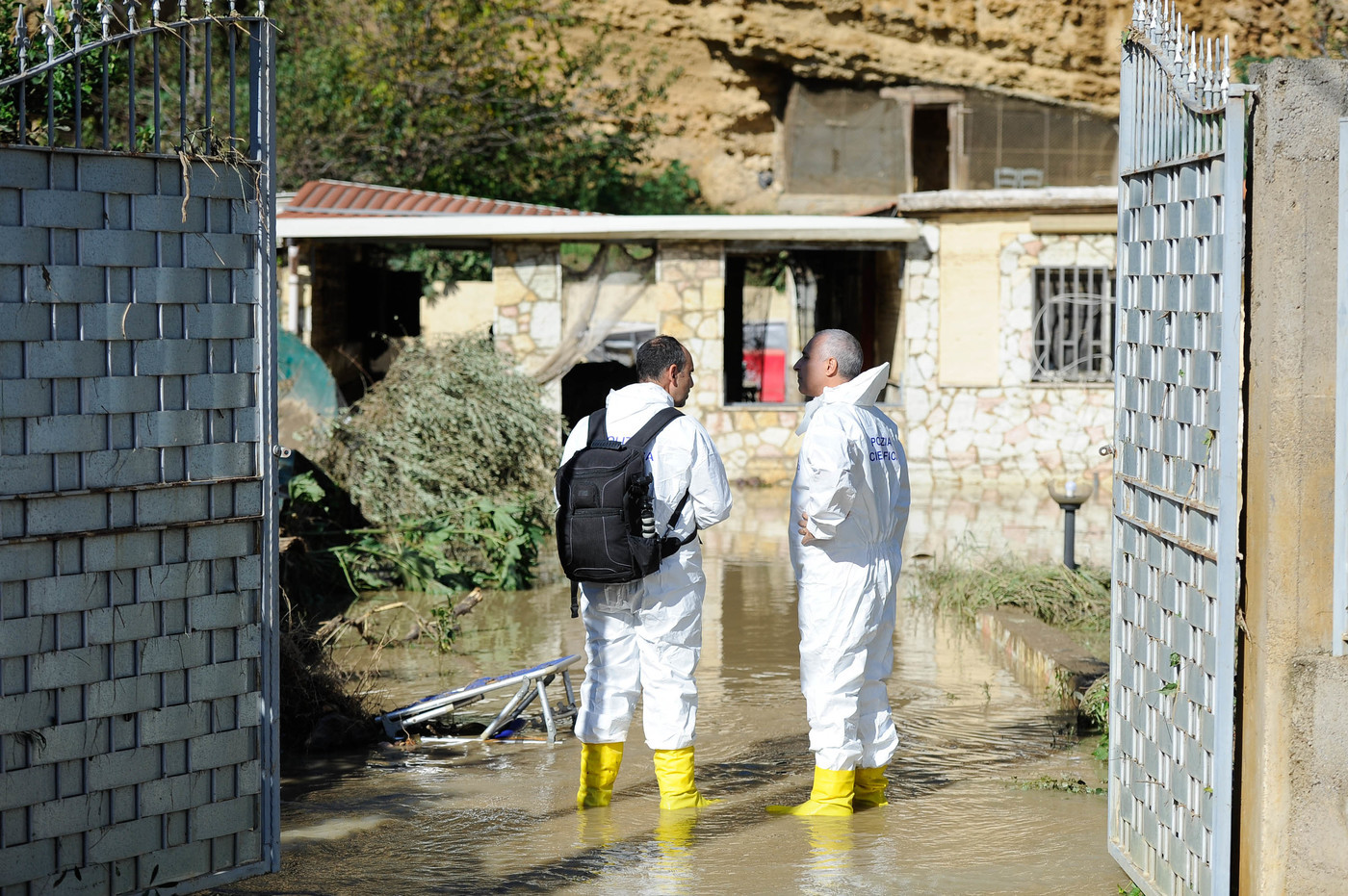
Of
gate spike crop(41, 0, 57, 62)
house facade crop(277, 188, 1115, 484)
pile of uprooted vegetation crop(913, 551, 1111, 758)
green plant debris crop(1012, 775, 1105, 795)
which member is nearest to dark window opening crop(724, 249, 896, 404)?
house facade crop(277, 188, 1115, 484)

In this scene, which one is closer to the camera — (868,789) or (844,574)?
(844,574)

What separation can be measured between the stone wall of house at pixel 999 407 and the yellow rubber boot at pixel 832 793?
1108 cm

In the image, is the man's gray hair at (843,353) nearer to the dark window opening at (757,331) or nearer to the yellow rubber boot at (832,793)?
the yellow rubber boot at (832,793)

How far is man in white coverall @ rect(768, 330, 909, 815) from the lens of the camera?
505 cm

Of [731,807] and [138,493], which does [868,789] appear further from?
[138,493]

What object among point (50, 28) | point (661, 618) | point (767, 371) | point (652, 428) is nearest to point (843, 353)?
point (652, 428)

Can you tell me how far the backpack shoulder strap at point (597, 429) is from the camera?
5207mm

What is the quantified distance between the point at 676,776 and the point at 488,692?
1.16 meters

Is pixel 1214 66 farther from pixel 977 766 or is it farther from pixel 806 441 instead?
pixel 977 766

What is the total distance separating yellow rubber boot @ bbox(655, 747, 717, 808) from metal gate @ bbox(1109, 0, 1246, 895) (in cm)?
150

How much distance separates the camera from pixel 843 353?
5.36m

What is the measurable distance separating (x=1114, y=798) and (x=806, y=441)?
154 cm

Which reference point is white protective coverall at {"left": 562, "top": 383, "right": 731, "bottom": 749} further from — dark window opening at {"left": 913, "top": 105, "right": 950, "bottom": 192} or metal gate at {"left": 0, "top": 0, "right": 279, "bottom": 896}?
dark window opening at {"left": 913, "top": 105, "right": 950, "bottom": 192}

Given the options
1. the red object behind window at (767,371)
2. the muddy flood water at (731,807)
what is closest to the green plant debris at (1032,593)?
the muddy flood water at (731,807)
